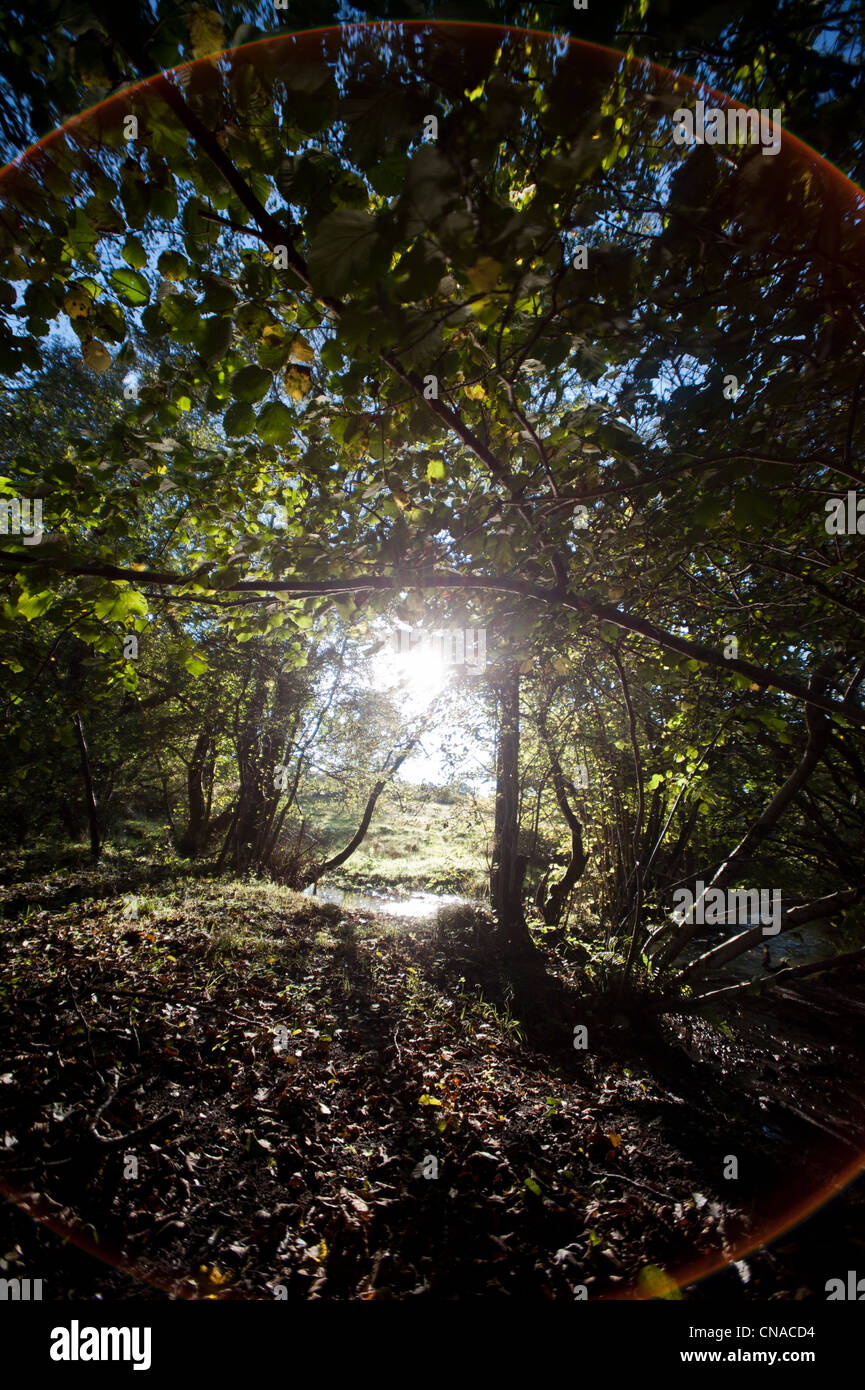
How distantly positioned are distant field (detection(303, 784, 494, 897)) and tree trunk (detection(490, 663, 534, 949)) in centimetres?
234

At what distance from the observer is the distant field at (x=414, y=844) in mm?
15289

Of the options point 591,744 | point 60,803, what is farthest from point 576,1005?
point 60,803

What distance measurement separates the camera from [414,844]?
26.0m

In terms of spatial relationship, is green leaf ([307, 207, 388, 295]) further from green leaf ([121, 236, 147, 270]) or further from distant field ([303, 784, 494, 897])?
distant field ([303, 784, 494, 897])

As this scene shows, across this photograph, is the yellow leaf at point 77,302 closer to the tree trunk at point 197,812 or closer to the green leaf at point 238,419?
the green leaf at point 238,419

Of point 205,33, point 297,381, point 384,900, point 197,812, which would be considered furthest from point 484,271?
point 197,812

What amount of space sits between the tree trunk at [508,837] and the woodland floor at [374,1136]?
329 centimetres

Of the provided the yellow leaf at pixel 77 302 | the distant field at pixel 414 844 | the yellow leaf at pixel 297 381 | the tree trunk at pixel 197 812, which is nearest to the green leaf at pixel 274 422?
the yellow leaf at pixel 297 381

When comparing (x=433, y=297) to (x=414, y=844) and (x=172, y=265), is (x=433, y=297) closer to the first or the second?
(x=172, y=265)

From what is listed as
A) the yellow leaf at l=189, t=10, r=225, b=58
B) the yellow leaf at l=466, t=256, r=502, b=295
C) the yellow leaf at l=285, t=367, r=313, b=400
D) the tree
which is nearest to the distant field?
the tree

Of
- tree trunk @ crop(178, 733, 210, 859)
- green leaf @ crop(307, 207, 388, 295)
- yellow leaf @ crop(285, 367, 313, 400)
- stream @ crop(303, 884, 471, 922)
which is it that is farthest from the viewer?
tree trunk @ crop(178, 733, 210, 859)

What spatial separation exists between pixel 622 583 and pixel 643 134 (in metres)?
2.36

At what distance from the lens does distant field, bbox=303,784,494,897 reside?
15.3 metres
